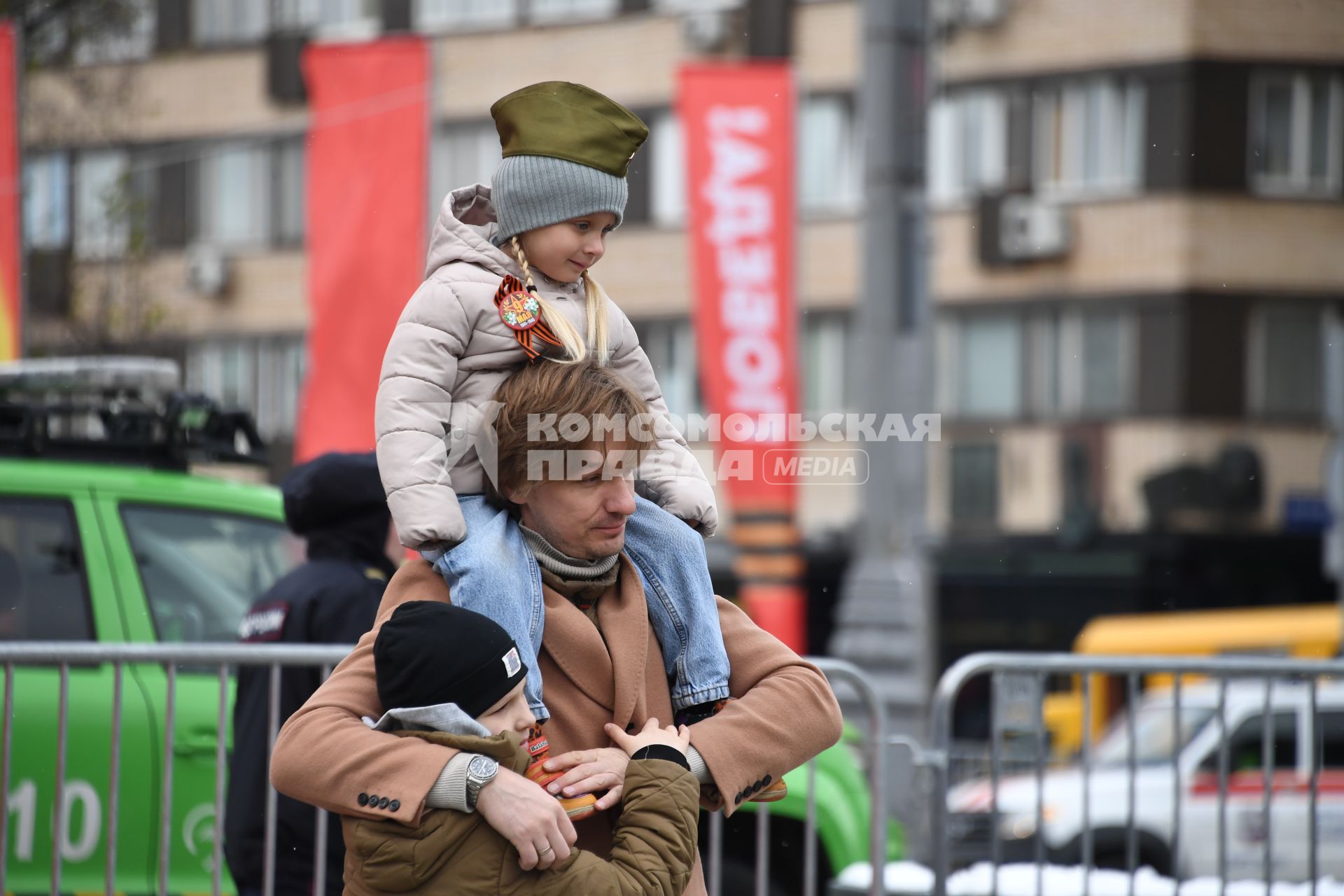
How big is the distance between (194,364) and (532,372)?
21.9 metres

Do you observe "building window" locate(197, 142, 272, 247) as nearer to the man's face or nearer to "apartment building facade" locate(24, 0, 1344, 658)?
"apartment building facade" locate(24, 0, 1344, 658)

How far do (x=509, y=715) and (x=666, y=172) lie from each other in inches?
818

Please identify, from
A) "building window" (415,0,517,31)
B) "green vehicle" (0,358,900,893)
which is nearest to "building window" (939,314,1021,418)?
"building window" (415,0,517,31)

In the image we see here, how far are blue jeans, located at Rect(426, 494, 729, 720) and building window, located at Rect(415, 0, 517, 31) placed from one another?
21.6 m

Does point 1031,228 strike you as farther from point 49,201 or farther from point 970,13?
point 49,201

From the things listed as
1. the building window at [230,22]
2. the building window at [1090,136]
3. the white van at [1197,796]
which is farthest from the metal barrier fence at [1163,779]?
the building window at [230,22]

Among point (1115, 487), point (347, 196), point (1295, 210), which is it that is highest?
point (1295, 210)

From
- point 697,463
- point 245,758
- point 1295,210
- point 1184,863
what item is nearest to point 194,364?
point 1295,210

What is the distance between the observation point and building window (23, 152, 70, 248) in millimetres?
17719

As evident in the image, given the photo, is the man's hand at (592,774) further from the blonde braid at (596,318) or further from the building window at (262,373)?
the building window at (262,373)

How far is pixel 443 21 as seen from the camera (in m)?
23.4

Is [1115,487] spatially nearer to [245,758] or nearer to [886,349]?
[886,349]

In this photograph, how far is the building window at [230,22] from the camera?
79.8ft

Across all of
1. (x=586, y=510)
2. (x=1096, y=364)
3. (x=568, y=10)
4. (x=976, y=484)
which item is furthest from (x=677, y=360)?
(x=586, y=510)
